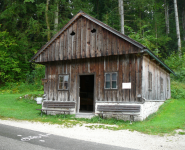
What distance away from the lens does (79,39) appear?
13266 millimetres

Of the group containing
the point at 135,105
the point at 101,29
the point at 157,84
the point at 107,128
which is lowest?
the point at 107,128

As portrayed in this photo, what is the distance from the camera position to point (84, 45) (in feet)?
42.7

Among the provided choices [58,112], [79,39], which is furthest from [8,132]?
[79,39]

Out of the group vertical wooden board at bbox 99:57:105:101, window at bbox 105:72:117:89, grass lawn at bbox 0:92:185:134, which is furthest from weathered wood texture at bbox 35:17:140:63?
grass lawn at bbox 0:92:185:134

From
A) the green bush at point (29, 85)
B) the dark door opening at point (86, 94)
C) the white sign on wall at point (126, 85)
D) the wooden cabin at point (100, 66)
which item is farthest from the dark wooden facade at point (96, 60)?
the green bush at point (29, 85)

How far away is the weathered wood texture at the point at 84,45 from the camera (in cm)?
1189

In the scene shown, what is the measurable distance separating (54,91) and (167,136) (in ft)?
28.1

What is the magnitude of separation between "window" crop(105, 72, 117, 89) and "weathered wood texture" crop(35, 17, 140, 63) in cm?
134

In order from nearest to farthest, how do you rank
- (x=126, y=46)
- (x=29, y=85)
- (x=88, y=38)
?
(x=126, y=46)
(x=88, y=38)
(x=29, y=85)

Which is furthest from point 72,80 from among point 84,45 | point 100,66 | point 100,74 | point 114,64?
point 114,64

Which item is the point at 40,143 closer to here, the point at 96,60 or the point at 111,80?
the point at 111,80

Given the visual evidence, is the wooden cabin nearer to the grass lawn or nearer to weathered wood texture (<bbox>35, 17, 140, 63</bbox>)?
weathered wood texture (<bbox>35, 17, 140, 63</bbox>)

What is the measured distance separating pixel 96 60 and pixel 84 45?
50.0 inches

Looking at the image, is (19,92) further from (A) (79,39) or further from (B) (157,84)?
(B) (157,84)
